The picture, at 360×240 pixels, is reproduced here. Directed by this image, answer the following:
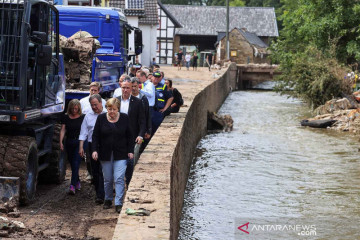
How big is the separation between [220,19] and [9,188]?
3172 inches

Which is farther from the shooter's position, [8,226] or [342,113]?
[342,113]

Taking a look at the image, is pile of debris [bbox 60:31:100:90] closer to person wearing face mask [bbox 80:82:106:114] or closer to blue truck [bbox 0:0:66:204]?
person wearing face mask [bbox 80:82:106:114]

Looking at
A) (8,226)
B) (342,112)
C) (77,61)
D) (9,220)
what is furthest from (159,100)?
(342,112)

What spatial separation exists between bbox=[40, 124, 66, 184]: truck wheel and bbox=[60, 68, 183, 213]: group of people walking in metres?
0.16

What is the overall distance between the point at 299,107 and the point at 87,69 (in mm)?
25360

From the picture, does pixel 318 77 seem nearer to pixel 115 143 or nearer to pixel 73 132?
pixel 73 132

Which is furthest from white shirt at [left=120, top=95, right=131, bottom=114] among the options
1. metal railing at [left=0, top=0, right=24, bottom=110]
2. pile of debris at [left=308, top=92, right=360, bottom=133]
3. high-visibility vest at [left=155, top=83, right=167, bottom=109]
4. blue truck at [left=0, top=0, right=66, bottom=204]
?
pile of debris at [left=308, top=92, right=360, bottom=133]

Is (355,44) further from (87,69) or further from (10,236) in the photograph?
(10,236)

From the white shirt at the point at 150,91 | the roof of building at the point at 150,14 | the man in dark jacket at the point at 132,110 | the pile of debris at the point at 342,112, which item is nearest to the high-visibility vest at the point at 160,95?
the white shirt at the point at 150,91

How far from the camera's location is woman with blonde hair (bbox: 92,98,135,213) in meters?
10.3

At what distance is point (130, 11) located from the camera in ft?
162

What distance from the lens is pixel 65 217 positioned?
33.3 feet

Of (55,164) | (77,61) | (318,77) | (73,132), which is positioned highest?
(77,61)

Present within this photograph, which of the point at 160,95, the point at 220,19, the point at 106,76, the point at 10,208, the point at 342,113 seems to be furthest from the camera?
the point at 220,19
